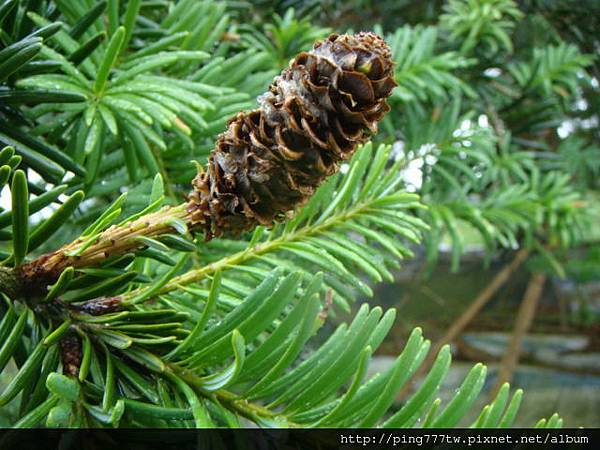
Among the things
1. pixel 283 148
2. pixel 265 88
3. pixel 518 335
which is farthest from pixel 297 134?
pixel 518 335

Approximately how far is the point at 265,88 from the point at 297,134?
11.3 inches

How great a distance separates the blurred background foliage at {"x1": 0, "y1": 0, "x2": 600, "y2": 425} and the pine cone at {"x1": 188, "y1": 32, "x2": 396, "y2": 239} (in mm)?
28

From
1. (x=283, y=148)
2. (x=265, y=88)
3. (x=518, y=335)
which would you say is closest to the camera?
(x=283, y=148)

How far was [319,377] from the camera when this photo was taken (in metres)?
0.26

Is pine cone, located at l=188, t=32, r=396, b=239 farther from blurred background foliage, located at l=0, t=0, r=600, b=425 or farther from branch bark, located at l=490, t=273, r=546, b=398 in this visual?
branch bark, located at l=490, t=273, r=546, b=398

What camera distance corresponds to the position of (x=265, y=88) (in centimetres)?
52

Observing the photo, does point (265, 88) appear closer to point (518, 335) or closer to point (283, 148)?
point (283, 148)

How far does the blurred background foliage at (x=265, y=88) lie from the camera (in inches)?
13.8

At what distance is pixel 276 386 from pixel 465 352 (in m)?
1.47

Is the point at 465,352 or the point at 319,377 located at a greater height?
the point at 319,377

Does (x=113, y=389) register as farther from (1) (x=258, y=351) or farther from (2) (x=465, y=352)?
(2) (x=465, y=352)

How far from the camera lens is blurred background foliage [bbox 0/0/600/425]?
13.8 inches

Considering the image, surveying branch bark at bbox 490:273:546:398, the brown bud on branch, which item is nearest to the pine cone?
the brown bud on branch

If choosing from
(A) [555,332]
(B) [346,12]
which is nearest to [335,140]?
(B) [346,12]
